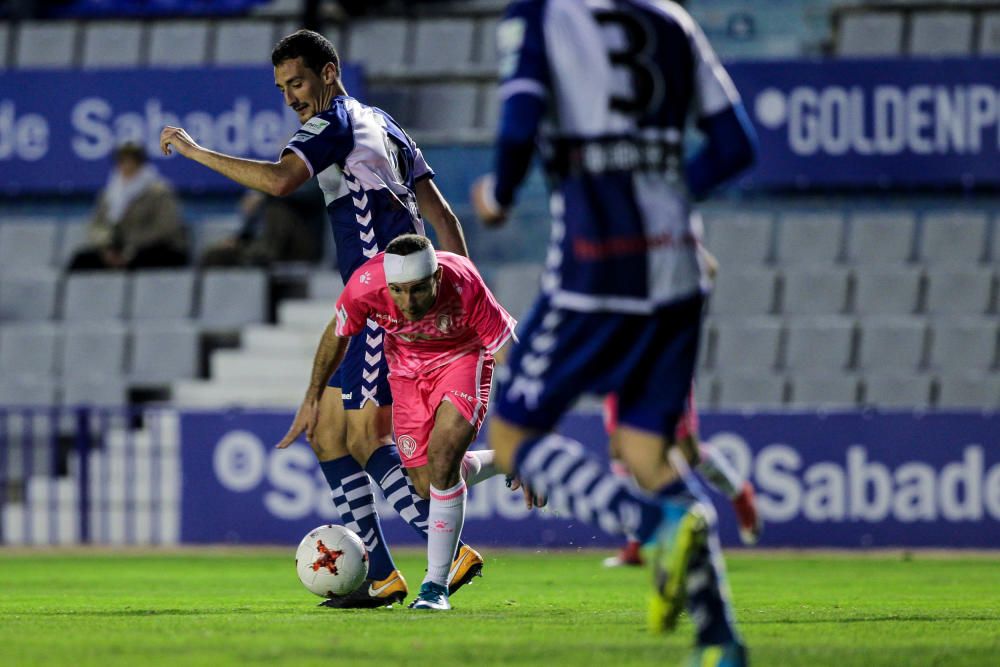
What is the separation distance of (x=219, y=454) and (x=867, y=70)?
6856 millimetres

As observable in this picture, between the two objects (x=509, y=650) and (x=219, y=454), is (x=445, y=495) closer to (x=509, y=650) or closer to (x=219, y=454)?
(x=509, y=650)

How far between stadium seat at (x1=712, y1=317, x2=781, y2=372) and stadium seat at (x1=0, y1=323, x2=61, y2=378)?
6.10 meters

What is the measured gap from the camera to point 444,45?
17094 mm

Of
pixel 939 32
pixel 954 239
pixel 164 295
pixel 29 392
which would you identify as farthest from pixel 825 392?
pixel 29 392

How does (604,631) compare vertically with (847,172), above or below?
below

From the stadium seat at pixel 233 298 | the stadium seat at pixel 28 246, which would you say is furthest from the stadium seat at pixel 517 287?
the stadium seat at pixel 28 246

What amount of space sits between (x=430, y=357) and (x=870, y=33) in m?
10.3

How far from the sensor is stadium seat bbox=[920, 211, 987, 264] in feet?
49.9

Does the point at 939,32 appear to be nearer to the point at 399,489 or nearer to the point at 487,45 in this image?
the point at 487,45

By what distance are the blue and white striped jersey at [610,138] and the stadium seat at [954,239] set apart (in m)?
11.1

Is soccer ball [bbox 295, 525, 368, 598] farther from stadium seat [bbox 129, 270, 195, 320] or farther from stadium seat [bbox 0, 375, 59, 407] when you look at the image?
stadium seat [bbox 129, 270, 195, 320]

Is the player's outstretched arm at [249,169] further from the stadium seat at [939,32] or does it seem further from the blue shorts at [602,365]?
the stadium seat at [939,32]

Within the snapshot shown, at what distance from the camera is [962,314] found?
14.9m

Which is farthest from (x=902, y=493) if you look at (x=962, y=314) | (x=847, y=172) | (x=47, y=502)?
(x=47, y=502)
